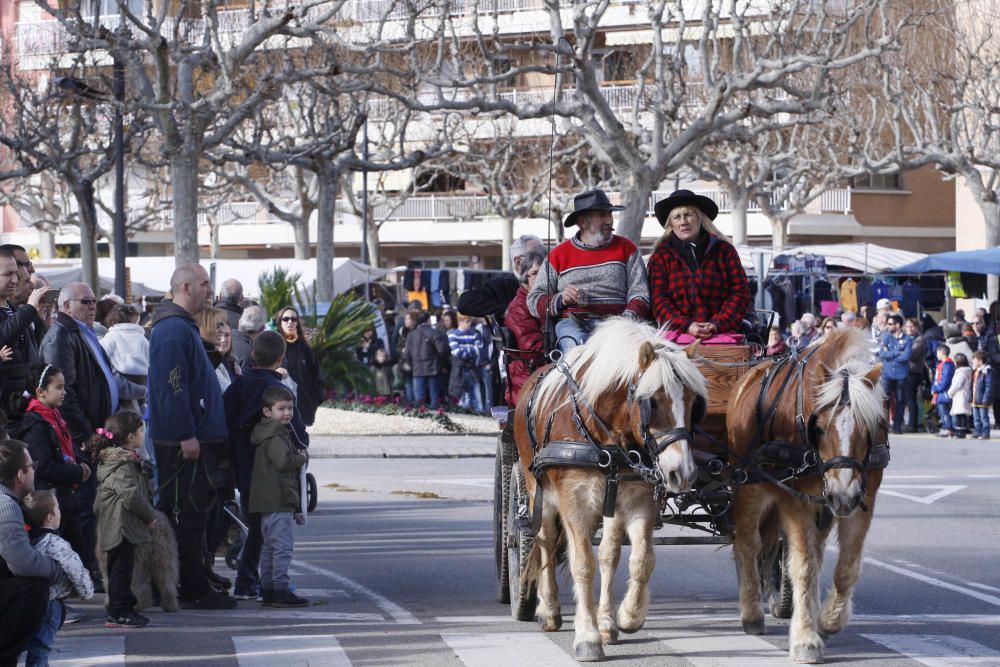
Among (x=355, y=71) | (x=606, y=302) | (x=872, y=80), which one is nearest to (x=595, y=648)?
(x=606, y=302)

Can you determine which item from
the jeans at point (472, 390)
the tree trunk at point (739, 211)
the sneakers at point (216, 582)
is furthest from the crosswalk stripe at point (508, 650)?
the tree trunk at point (739, 211)

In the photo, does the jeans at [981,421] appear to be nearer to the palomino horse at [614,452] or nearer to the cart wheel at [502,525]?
the cart wheel at [502,525]

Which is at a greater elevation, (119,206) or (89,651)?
(119,206)

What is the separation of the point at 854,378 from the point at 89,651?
4095 millimetres

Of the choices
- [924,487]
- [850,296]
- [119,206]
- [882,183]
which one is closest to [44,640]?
[924,487]

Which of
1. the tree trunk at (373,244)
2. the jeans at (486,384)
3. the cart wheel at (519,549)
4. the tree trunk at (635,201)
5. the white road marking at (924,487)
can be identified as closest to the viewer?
the cart wheel at (519,549)

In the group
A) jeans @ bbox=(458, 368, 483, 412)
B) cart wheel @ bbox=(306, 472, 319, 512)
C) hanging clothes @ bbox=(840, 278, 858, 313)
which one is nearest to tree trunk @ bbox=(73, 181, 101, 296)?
jeans @ bbox=(458, 368, 483, 412)

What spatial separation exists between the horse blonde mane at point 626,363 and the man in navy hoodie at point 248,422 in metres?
2.50

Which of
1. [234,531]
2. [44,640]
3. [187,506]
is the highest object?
[187,506]

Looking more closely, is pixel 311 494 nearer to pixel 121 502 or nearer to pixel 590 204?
pixel 121 502

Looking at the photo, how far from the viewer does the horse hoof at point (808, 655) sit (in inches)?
299

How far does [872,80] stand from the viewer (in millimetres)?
41469

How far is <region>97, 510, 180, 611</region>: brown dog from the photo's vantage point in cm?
935

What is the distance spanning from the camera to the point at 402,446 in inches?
872
